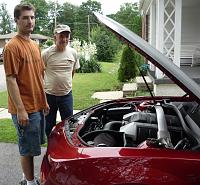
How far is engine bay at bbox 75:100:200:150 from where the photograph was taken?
2.61m

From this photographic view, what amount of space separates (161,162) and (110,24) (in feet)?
3.23

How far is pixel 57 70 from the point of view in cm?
456

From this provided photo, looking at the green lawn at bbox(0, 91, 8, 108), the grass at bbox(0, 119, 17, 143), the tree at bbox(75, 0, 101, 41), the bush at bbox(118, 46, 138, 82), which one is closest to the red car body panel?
the grass at bbox(0, 119, 17, 143)

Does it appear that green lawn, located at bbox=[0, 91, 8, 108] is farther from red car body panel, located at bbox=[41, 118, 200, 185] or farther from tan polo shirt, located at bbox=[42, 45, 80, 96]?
red car body panel, located at bbox=[41, 118, 200, 185]

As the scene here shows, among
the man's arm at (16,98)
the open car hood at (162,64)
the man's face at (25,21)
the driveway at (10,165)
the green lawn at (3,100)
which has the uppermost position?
the man's face at (25,21)

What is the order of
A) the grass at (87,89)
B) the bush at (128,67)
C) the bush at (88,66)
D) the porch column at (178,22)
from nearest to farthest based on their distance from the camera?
1. the porch column at (178,22)
2. the grass at (87,89)
3. the bush at (128,67)
4. the bush at (88,66)

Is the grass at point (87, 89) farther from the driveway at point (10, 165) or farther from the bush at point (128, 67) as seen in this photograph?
the driveway at point (10, 165)

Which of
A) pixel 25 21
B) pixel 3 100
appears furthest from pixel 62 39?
pixel 3 100

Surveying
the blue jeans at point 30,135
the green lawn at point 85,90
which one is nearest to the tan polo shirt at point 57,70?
the blue jeans at point 30,135

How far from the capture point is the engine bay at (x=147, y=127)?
8.56 ft

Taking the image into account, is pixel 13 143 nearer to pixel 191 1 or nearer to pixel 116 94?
pixel 116 94

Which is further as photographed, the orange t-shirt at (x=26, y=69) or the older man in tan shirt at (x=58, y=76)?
the older man in tan shirt at (x=58, y=76)

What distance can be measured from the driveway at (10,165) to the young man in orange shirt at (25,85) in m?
0.66

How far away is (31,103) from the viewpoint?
3598 millimetres
